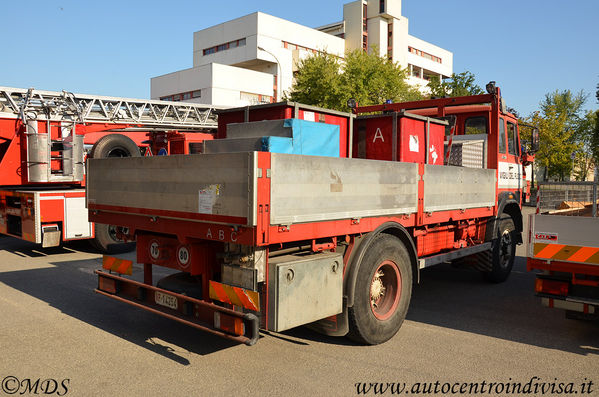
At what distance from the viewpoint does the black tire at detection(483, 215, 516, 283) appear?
822 cm

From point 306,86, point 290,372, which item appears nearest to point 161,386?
point 290,372

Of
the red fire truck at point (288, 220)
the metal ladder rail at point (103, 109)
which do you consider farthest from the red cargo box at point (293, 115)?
the metal ladder rail at point (103, 109)

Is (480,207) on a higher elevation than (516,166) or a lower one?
lower

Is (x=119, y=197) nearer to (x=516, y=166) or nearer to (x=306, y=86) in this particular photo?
(x=516, y=166)

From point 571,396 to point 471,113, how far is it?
5.29 metres

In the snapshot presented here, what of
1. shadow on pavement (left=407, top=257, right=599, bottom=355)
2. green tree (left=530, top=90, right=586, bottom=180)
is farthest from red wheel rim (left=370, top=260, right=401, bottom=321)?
green tree (left=530, top=90, right=586, bottom=180)

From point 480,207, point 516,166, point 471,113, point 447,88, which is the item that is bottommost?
point 480,207

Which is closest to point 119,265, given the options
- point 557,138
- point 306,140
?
point 306,140

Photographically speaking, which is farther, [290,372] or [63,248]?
[63,248]

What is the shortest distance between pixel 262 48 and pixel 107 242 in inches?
1366

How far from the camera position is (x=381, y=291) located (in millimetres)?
5453

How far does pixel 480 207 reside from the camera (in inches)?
293

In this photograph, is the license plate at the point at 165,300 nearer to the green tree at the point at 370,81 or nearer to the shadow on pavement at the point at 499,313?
the shadow on pavement at the point at 499,313

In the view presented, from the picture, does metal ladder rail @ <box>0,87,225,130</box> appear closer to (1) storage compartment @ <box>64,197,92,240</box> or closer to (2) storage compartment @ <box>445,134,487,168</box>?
(1) storage compartment @ <box>64,197,92,240</box>
